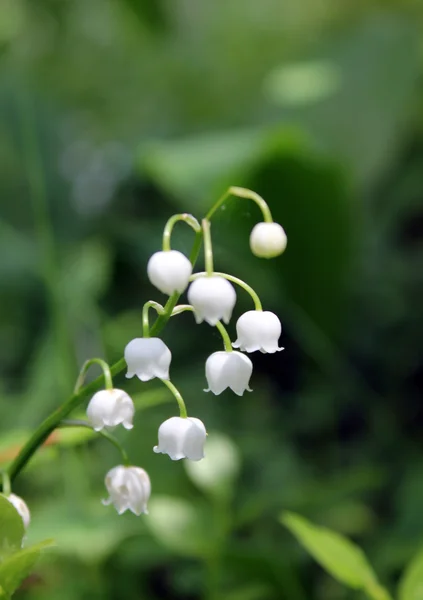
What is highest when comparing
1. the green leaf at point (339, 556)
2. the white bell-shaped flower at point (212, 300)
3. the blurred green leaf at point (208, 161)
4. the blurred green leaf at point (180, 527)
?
the white bell-shaped flower at point (212, 300)

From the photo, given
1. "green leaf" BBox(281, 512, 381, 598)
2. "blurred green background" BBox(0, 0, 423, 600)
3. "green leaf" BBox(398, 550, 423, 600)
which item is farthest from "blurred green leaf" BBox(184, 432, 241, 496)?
"green leaf" BBox(398, 550, 423, 600)

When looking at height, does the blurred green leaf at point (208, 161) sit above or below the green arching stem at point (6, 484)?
below

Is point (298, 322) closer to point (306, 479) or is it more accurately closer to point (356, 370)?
point (356, 370)

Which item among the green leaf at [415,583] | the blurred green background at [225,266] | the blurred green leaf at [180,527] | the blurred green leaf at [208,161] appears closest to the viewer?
the green leaf at [415,583]

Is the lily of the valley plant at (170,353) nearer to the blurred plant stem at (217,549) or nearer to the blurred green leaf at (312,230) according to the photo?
the blurred plant stem at (217,549)

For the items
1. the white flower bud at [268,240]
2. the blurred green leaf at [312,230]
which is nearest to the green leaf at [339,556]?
the white flower bud at [268,240]

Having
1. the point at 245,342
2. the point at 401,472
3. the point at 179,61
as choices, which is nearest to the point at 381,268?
the point at 401,472

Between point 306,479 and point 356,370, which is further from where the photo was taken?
point 356,370
